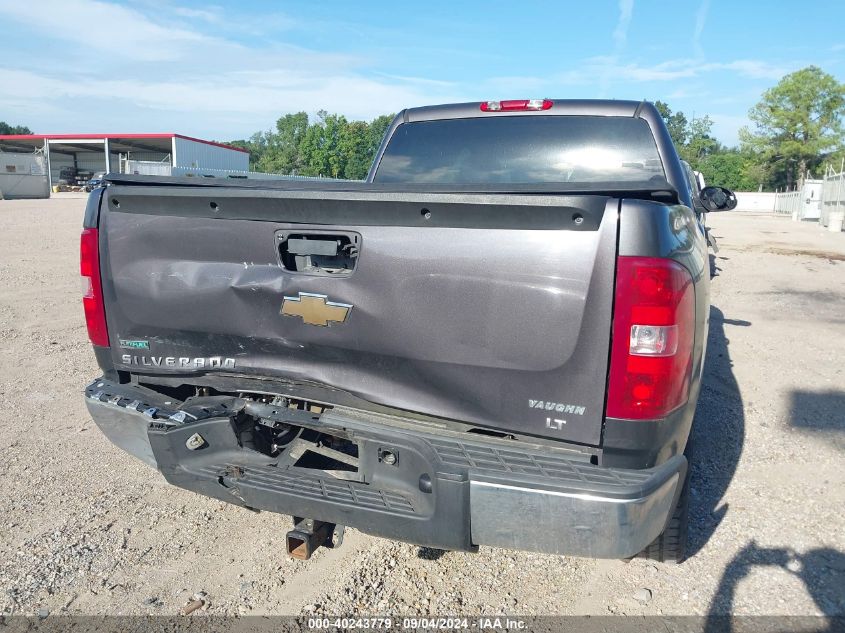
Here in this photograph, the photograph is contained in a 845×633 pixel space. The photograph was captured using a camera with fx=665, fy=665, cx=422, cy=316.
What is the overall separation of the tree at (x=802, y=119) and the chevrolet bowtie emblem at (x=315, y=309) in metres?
76.2

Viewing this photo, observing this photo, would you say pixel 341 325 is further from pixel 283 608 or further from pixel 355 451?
pixel 283 608

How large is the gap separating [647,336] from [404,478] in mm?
1015

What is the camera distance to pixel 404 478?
2.48 meters

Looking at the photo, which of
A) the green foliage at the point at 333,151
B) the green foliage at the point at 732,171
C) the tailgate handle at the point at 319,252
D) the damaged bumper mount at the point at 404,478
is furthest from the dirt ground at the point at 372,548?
the green foliage at the point at 732,171

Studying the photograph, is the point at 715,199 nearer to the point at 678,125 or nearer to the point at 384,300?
the point at 384,300

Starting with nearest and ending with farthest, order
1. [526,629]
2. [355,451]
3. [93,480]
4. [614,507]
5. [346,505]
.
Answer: [614,507] → [346,505] → [526,629] → [355,451] → [93,480]

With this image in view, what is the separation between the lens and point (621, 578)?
120 inches

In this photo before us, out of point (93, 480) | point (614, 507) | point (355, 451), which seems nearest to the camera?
point (614, 507)

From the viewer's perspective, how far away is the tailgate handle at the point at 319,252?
255 centimetres

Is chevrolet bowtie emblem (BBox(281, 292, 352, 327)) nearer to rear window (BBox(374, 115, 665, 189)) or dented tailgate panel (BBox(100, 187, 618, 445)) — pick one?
dented tailgate panel (BBox(100, 187, 618, 445))

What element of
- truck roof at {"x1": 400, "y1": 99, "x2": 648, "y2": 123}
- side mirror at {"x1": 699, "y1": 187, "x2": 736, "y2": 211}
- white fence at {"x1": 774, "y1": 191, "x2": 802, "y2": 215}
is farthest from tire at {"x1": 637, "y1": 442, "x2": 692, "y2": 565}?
white fence at {"x1": 774, "y1": 191, "x2": 802, "y2": 215}

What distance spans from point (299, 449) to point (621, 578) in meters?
1.58

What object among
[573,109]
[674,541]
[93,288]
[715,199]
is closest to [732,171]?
[715,199]

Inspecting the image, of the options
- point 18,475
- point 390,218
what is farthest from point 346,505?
point 18,475
